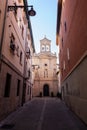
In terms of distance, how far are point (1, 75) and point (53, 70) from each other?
116 ft

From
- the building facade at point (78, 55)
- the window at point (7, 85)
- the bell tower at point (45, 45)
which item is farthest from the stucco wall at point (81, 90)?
the bell tower at point (45, 45)

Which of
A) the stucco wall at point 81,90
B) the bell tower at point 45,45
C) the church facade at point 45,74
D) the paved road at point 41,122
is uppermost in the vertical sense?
the bell tower at point 45,45

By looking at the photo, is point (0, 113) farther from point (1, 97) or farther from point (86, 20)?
point (86, 20)

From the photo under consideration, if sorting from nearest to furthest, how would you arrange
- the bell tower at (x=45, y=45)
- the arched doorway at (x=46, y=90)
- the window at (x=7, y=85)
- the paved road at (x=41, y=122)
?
1. the paved road at (x=41, y=122)
2. the window at (x=7, y=85)
3. the arched doorway at (x=46, y=90)
4. the bell tower at (x=45, y=45)

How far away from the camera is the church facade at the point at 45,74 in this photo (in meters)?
41.1

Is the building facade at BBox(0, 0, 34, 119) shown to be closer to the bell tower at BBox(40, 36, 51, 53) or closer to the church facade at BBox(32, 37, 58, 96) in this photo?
the church facade at BBox(32, 37, 58, 96)

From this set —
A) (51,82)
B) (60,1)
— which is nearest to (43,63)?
(51,82)

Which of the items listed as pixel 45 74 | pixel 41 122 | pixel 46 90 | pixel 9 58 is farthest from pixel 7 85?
pixel 45 74

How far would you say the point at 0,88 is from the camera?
7.48m

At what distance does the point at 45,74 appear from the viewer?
42906mm

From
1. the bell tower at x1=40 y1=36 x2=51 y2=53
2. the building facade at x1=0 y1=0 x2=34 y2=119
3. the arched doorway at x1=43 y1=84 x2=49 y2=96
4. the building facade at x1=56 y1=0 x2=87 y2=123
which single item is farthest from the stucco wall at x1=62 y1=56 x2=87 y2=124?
the bell tower at x1=40 y1=36 x2=51 y2=53

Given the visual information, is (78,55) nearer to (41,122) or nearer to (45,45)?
(41,122)

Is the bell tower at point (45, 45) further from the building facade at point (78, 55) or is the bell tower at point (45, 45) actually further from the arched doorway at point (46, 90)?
the building facade at point (78, 55)

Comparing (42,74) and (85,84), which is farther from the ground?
(42,74)
